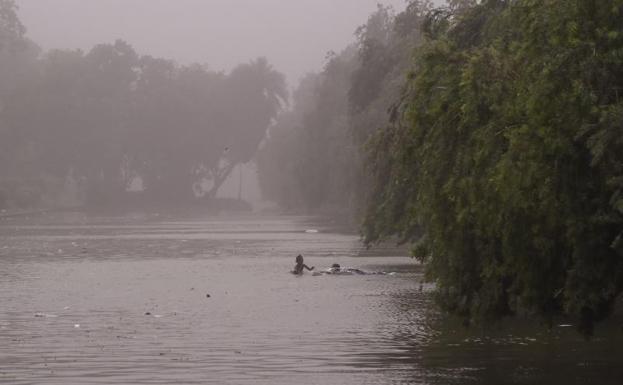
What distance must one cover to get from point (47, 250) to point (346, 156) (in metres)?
25.6

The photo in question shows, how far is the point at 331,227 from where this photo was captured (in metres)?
76.4

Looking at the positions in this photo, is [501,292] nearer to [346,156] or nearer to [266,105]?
[346,156]

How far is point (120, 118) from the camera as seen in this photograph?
474 ft

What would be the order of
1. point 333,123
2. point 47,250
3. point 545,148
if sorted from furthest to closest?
point 333,123 → point 47,250 → point 545,148

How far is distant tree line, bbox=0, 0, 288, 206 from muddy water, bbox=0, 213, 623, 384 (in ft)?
319

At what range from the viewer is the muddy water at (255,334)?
57.7 feet

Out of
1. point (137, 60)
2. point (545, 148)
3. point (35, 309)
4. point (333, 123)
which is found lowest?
point (35, 309)

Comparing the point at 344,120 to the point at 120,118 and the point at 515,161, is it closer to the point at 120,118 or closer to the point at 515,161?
the point at 515,161

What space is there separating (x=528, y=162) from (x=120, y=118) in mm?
132343

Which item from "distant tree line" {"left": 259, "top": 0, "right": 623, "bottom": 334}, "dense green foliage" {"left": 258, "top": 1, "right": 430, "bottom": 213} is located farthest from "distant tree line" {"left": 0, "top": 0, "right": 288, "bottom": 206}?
"distant tree line" {"left": 259, "top": 0, "right": 623, "bottom": 334}

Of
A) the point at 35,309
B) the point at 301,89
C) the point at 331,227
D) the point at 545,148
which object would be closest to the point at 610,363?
the point at 545,148

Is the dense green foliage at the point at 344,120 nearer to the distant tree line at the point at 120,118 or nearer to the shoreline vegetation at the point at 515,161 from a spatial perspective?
the shoreline vegetation at the point at 515,161

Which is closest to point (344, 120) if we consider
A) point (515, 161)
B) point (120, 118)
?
point (515, 161)

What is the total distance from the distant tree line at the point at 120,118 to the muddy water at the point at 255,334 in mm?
97193
